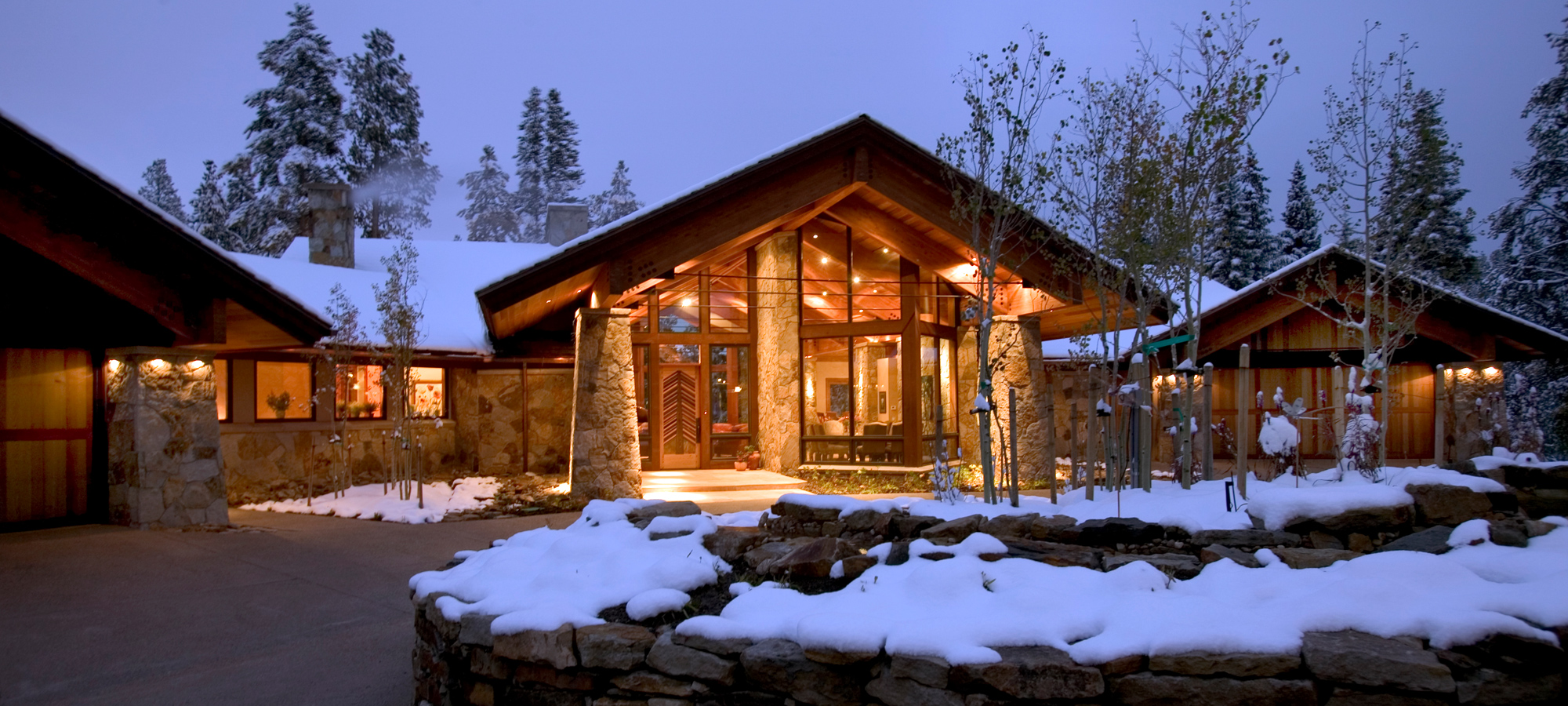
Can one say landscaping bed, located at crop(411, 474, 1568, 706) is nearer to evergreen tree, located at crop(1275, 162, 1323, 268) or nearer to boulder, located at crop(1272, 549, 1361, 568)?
boulder, located at crop(1272, 549, 1361, 568)

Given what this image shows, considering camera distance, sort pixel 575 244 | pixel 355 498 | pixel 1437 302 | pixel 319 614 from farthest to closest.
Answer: pixel 1437 302 → pixel 355 498 → pixel 575 244 → pixel 319 614

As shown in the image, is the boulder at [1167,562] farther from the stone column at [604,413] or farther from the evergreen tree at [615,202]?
the evergreen tree at [615,202]

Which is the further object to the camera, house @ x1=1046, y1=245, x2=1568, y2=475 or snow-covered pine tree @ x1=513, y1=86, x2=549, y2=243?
snow-covered pine tree @ x1=513, y1=86, x2=549, y2=243

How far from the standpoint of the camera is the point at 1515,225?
1919 cm

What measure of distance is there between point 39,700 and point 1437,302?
18.8m

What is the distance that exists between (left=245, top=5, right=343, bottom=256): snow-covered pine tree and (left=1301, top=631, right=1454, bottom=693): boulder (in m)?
27.9

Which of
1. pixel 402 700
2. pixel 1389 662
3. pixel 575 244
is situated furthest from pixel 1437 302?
pixel 402 700

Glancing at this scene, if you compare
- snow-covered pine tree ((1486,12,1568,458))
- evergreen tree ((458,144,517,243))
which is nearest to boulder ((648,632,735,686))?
snow-covered pine tree ((1486,12,1568,458))

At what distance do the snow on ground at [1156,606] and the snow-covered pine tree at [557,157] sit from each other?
36655mm

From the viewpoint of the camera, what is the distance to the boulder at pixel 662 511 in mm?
6496

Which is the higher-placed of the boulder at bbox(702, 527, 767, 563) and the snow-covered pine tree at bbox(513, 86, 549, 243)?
the snow-covered pine tree at bbox(513, 86, 549, 243)

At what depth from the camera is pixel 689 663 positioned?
4.07m

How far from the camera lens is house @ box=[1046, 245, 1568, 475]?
15.4 m

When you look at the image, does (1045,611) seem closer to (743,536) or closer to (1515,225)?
(743,536)
